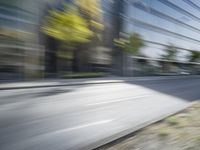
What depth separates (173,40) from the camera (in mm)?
49719

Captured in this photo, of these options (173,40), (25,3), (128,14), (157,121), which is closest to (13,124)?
(157,121)

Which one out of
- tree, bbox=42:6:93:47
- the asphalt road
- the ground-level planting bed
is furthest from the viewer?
tree, bbox=42:6:93:47

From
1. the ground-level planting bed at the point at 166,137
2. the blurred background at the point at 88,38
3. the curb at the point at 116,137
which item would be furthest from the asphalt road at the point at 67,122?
the blurred background at the point at 88,38

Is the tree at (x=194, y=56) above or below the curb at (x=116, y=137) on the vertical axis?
above

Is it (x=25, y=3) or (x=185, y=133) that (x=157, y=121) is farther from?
(x=25, y=3)

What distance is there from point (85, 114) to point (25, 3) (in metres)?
16.3

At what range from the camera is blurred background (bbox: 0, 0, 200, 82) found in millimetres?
24078

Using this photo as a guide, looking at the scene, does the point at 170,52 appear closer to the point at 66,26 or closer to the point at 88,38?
the point at 88,38

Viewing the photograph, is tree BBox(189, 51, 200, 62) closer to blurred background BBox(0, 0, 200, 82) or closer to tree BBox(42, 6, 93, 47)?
blurred background BBox(0, 0, 200, 82)

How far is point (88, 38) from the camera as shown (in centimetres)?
3125

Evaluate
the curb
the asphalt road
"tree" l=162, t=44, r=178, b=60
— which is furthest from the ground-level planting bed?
"tree" l=162, t=44, r=178, b=60

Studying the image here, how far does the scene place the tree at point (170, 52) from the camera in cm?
4716

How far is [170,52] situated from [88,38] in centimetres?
1966

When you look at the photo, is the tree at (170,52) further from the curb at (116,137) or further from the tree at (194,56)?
the curb at (116,137)
